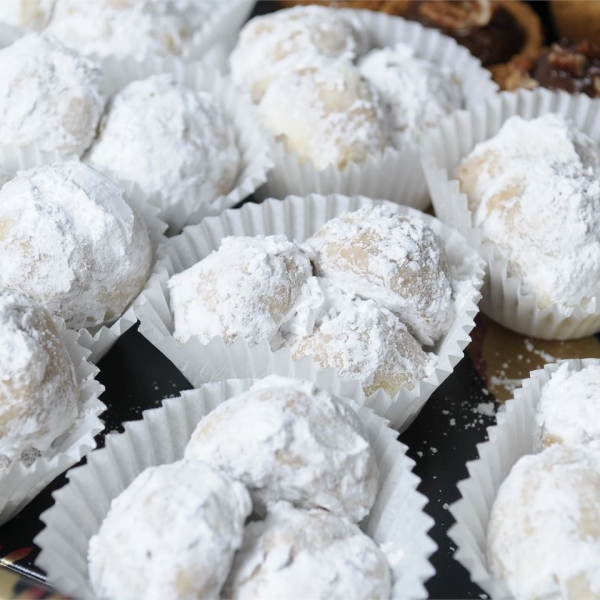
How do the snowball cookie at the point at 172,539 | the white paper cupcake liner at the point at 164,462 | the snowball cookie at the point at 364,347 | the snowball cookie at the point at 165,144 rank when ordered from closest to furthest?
1. the snowball cookie at the point at 172,539
2. the white paper cupcake liner at the point at 164,462
3. the snowball cookie at the point at 364,347
4. the snowball cookie at the point at 165,144

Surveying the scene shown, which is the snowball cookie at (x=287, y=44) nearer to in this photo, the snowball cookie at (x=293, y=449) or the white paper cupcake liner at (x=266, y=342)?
the white paper cupcake liner at (x=266, y=342)

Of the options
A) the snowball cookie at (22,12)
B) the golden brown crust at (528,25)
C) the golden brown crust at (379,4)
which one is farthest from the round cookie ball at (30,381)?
the golden brown crust at (528,25)

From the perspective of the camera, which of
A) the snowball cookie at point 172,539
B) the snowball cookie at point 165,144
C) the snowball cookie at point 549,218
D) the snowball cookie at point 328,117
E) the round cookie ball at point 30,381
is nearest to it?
the snowball cookie at point 172,539

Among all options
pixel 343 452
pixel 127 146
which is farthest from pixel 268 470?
pixel 127 146

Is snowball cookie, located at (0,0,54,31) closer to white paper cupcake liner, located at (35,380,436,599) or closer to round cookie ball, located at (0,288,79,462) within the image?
round cookie ball, located at (0,288,79,462)

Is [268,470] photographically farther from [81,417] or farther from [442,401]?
[442,401]

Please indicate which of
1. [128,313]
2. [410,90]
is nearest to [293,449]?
[128,313]
